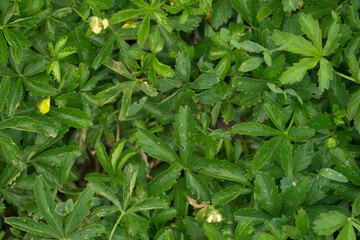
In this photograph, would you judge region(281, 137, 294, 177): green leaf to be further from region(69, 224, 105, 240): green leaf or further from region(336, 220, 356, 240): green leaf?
region(69, 224, 105, 240): green leaf

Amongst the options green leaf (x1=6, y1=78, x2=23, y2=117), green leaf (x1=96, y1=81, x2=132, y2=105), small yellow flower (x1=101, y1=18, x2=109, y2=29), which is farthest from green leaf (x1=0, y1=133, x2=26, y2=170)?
small yellow flower (x1=101, y1=18, x2=109, y2=29)

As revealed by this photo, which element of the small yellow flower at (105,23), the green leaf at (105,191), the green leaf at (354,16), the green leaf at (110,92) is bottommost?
the green leaf at (105,191)

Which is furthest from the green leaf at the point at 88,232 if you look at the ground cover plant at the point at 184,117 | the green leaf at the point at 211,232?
the green leaf at the point at 211,232

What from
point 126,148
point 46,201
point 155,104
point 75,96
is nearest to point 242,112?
point 155,104

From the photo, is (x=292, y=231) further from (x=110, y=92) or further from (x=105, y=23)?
(x=105, y=23)

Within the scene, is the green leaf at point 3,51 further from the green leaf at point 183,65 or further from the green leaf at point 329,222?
the green leaf at point 329,222

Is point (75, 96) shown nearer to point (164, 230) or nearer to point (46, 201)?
point (46, 201)
